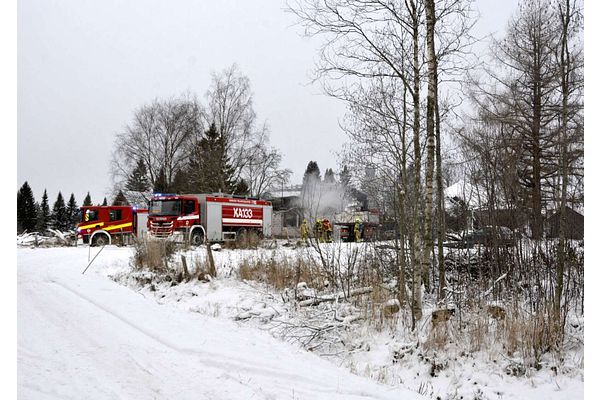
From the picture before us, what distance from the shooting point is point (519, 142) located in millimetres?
10523

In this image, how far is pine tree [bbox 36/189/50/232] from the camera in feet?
79.7

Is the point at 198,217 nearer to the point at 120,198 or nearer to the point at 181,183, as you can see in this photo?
the point at 181,183

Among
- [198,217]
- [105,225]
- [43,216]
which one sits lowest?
[105,225]

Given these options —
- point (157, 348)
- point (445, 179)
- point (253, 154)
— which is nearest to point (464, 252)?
point (445, 179)

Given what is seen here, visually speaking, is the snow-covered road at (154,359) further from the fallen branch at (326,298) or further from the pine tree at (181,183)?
the pine tree at (181,183)

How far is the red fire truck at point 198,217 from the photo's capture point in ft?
60.1

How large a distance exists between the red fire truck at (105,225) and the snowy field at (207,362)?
13.8m

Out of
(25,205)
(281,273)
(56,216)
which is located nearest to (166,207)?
(25,205)

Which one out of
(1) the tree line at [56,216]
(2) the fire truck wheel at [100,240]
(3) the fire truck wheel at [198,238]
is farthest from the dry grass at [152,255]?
(1) the tree line at [56,216]

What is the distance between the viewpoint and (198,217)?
62.1 ft

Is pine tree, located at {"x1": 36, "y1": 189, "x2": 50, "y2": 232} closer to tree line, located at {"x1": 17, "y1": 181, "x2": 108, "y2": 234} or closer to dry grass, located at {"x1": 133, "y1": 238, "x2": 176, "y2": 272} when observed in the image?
tree line, located at {"x1": 17, "y1": 181, "x2": 108, "y2": 234}

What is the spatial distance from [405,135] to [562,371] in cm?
429

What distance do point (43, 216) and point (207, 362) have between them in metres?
24.0
